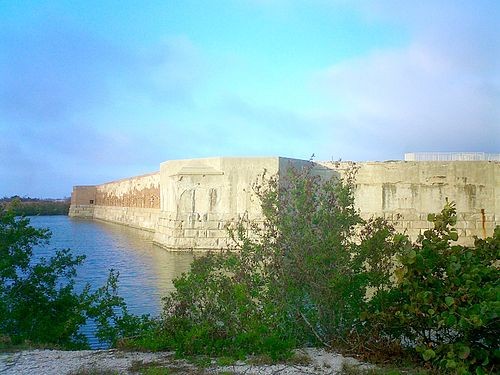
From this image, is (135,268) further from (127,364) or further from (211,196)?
(127,364)

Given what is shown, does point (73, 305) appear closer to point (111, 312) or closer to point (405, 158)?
point (111, 312)

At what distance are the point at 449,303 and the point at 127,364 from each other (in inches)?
131

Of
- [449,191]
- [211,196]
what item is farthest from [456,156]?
[211,196]

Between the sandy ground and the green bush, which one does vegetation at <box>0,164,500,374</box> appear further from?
the sandy ground

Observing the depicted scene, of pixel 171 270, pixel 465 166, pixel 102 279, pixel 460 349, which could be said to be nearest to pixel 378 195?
pixel 465 166

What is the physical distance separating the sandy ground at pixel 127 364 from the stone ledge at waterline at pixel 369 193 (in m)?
15.5

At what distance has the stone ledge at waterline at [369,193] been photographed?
2184 cm

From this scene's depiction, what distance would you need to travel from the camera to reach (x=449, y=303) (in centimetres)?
440

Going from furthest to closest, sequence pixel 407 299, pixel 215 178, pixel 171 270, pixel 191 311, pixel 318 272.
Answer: pixel 215 178 → pixel 171 270 → pixel 191 311 → pixel 318 272 → pixel 407 299

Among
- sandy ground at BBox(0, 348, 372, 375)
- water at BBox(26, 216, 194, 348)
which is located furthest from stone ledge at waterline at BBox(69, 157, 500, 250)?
sandy ground at BBox(0, 348, 372, 375)

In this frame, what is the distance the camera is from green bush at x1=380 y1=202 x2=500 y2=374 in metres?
4.38

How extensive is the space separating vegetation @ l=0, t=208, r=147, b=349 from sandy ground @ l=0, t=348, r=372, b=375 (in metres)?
1.21

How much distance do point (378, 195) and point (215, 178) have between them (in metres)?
7.51

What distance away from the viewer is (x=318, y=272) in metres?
5.69
